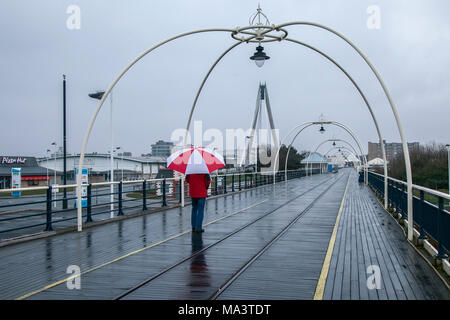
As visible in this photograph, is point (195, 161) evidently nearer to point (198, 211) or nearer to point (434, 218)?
point (198, 211)

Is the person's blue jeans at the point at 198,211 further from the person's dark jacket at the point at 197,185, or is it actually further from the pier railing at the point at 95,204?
the pier railing at the point at 95,204

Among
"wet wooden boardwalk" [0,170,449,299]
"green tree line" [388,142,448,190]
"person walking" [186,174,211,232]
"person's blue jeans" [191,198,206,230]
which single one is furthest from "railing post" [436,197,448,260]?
"green tree line" [388,142,448,190]

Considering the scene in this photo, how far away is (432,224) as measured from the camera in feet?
23.3

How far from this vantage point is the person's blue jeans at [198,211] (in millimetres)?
9680

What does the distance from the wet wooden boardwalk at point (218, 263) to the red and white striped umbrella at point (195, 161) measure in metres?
1.53

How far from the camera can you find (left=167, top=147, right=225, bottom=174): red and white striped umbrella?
31.1 ft

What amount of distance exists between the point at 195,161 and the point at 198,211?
1223 mm

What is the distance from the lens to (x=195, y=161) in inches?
375

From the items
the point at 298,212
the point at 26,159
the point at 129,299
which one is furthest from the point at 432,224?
the point at 26,159

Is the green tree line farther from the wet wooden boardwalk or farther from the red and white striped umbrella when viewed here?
the red and white striped umbrella

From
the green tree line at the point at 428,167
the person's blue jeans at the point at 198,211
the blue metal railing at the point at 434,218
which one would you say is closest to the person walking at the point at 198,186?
the person's blue jeans at the point at 198,211
